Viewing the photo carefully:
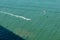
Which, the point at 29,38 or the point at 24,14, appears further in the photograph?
the point at 24,14

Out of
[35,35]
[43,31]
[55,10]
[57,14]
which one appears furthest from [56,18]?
[35,35]

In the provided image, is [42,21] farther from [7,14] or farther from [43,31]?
[7,14]

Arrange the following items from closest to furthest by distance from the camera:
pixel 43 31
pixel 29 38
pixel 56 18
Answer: pixel 29 38 → pixel 43 31 → pixel 56 18

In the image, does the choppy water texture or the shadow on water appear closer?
the shadow on water

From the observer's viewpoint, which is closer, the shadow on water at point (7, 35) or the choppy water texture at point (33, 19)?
the shadow on water at point (7, 35)

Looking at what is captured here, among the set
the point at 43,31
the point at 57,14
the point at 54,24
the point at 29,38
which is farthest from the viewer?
the point at 57,14

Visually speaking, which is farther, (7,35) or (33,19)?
(33,19)

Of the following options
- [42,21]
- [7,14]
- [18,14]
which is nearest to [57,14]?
[42,21]
